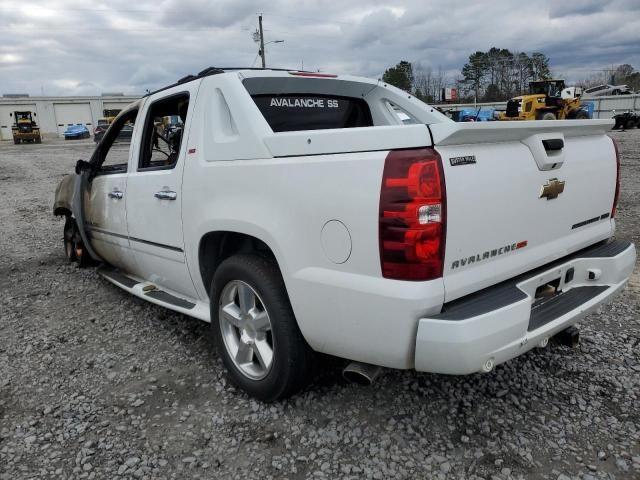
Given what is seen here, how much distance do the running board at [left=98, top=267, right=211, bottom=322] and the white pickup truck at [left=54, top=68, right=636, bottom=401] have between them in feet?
0.05

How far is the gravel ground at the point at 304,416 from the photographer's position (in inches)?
96.3

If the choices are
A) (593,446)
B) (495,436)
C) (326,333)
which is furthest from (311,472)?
(593,446)

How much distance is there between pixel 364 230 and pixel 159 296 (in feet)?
7.20

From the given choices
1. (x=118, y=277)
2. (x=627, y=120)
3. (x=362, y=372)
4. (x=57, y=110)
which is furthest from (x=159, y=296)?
(x=57, y=110)

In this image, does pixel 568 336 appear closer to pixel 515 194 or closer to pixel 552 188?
pixel 552 188

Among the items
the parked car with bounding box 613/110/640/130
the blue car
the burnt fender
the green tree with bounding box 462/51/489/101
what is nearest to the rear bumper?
the burnt fender

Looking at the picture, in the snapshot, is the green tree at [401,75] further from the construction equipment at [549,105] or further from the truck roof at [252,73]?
the truck roof at [252,73]

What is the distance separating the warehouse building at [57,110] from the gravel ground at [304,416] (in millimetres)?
65447

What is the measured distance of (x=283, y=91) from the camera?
357 cm

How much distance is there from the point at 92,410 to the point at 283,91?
7.77 ft

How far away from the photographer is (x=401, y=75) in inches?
2736

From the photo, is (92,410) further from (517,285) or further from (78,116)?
(78,116)

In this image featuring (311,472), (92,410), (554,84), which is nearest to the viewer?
(311,472)

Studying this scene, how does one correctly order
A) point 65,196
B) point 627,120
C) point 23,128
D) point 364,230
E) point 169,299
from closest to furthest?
1. point 364,230
2. point 169,299
3. point 65,196
4. point 627,120
5. point 23,128
